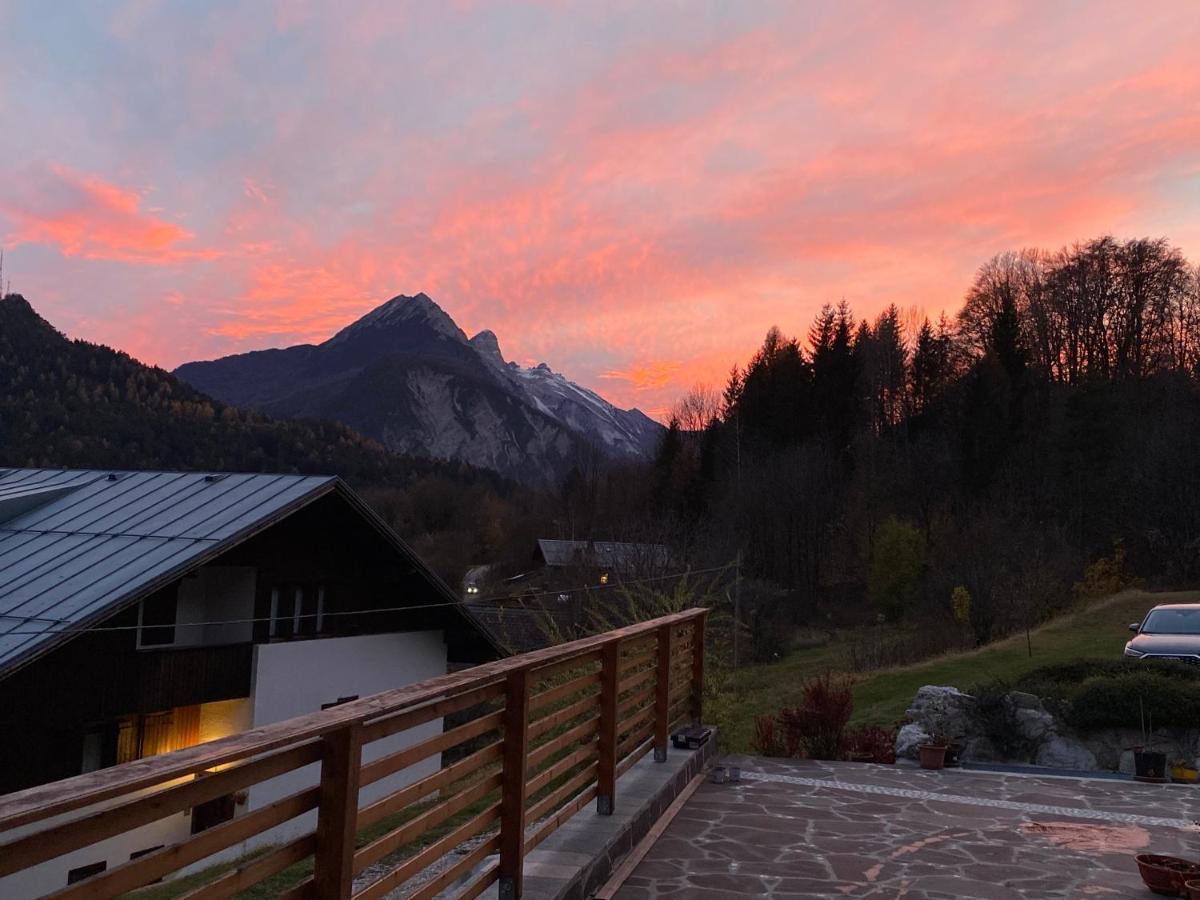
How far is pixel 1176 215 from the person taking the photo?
71.6 feet

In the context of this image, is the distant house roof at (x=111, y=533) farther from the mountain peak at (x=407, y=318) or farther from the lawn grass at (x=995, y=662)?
the mountain peak at (x=407, y=318)

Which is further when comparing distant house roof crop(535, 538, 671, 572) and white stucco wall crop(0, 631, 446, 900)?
distant house roof crop(535, 538, 671, 572)

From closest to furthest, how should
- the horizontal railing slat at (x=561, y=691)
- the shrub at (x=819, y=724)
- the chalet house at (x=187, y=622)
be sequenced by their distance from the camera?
the horizontal railing slat at (x=561, y=691), the shrub at (x=819, y=724), the chalet house at (x=187, y=622)

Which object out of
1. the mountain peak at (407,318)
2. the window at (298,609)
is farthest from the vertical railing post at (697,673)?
the mountain peak at (407,318)

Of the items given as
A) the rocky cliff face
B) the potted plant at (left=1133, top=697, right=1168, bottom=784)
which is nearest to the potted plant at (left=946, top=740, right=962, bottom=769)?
the potted plant at (left=1133, top=697, right=1168, bottom=784)

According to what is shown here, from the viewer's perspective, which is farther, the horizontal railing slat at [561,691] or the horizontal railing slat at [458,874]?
the horizontal railing slat at [561,691]

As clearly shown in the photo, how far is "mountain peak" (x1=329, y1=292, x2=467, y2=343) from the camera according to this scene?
18312 centimetres

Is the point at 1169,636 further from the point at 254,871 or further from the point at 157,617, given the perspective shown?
the point at 157,617

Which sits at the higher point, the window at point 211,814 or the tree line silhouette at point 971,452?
the tree line silhouette at point 971,452

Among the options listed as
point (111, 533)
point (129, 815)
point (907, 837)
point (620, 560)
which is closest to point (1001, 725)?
point (907, 837)

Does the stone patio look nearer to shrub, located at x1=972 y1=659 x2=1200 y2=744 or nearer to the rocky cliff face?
shrub, located at x1=972 y1=659 x2=1200 y2=744

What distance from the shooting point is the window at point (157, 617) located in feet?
53.6

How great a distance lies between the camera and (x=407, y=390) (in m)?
142

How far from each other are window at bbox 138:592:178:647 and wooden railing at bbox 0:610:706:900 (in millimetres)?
13254
